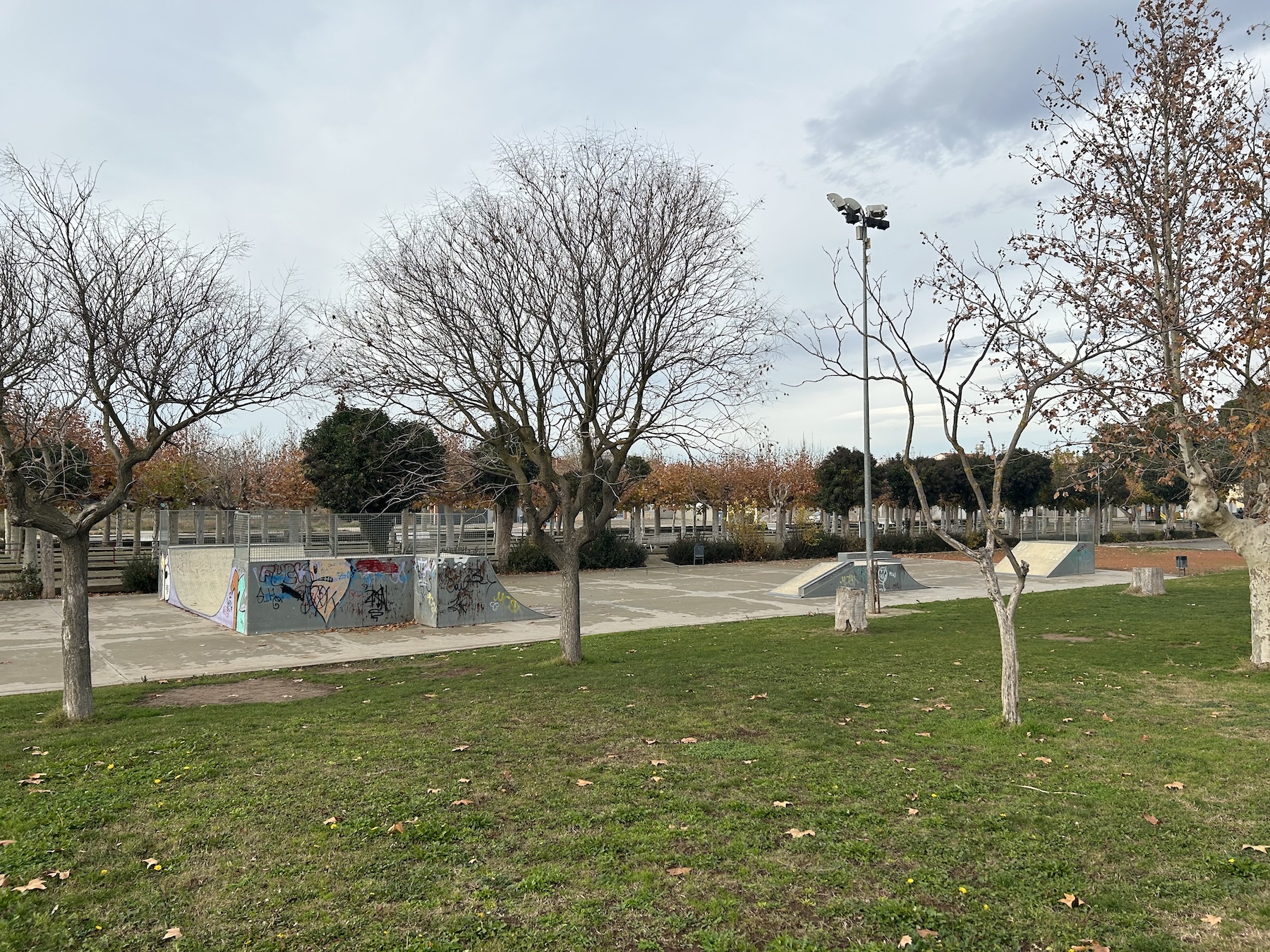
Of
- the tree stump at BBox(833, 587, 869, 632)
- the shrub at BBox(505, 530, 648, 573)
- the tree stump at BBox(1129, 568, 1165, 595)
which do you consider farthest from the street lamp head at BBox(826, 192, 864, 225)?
the shrub at BBox(505, 530, 648, 573)

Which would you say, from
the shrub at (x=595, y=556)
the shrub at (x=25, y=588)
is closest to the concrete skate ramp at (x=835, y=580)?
the shrub at (x=595, y=556)

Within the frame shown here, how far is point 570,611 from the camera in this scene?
1166cm

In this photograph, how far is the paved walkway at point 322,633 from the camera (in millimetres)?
13109

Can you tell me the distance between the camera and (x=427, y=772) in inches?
244

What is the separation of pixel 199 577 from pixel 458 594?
7.34 meters

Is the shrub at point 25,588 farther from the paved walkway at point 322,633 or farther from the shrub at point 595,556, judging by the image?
the shrub at point 595,556

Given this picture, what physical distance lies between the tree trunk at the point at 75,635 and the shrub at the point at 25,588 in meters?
18.3

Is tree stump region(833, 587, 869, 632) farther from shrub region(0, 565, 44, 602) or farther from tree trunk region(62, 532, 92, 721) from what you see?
shrub region(0, 565, 44, 602)

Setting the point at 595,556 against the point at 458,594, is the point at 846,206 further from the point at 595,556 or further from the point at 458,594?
the point at 595,556

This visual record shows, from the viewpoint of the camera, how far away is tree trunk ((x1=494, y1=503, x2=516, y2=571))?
3353 cm

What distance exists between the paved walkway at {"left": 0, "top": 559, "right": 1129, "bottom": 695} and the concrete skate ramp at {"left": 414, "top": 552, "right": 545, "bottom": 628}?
47cm

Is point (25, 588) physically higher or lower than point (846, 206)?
lower

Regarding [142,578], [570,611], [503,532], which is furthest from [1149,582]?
[142,578]

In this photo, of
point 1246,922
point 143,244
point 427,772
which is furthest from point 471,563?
point 1246,922
